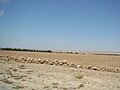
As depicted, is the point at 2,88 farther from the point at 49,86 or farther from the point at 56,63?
the point at 56,63

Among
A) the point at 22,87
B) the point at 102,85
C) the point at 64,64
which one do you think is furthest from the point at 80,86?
the point at 64,64

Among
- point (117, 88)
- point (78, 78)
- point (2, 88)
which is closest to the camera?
point (2, 88)

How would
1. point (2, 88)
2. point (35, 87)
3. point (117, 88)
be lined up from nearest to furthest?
point (2, 88)
point (35, 87)
point (117, 88)

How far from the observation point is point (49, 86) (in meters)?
10.6

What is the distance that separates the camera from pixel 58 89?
10.1m

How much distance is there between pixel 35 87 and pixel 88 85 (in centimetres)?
338

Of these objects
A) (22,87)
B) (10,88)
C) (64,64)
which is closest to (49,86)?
(22,87)

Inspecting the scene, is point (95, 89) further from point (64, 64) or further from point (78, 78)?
point (64, 64)

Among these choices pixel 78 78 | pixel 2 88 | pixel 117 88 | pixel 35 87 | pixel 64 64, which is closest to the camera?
pixel 2 88

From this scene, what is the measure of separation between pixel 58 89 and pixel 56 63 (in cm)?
1332

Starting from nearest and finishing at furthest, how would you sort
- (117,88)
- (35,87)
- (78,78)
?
(35,87), (117,88), (78,78)

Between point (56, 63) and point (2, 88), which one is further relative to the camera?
point (56, 63)

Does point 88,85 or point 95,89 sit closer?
point 95,89

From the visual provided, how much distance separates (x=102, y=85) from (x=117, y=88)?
973mm
